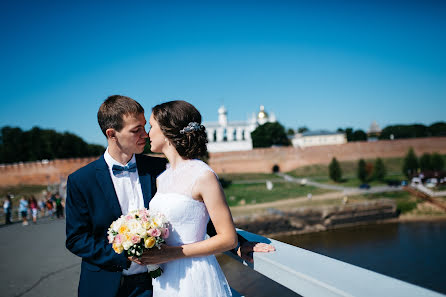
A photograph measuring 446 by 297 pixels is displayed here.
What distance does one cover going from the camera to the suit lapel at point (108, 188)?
2174 millimetres

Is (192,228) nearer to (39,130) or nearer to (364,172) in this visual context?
(364,172)

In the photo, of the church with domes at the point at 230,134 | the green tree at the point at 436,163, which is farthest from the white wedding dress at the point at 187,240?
the church with domes at the point at 230,134

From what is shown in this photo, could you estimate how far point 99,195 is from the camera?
7.08 ft

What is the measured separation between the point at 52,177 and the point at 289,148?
121ft

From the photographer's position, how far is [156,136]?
6.68ft

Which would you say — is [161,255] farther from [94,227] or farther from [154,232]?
[94,227]

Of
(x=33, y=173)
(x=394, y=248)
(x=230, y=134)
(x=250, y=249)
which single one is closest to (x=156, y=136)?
(x=250, y=249)

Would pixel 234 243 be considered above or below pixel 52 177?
above

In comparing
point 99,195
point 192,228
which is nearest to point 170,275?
point 192,228

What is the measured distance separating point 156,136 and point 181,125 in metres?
0.21

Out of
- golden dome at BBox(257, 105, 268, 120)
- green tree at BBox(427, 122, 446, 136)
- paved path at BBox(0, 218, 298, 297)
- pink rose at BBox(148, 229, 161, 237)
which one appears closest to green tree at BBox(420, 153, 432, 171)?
green tree at BBox(427, 122, 446, 136)

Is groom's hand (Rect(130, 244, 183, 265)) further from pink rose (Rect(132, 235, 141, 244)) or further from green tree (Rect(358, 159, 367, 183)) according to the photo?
green tree (Rect(358, 159, 367, 183))

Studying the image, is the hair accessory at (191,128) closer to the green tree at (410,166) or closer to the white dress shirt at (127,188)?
the white dress shirt at (127,188)

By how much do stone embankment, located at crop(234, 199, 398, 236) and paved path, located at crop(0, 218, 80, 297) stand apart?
57.8 feet
